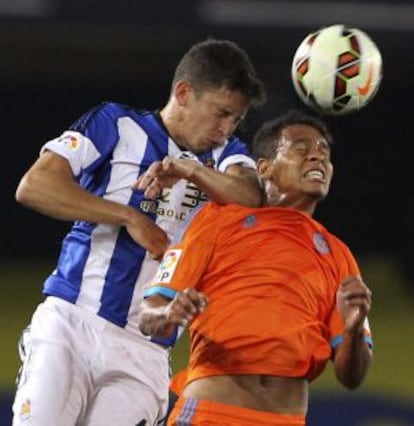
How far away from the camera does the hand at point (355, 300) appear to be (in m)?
3.75

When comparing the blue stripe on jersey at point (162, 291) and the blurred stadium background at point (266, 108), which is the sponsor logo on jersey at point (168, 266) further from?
Result: the blurred stadium background at point (266, 108)

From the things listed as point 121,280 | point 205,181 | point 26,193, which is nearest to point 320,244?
point 205,181

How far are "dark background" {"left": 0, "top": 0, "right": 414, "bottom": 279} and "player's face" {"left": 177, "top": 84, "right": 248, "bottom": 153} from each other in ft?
11.6

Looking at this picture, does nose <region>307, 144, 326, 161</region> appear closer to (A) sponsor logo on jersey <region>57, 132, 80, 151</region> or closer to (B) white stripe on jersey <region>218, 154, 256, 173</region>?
(B) white stripe on jersey <region>218, 154, 256, 173</region>

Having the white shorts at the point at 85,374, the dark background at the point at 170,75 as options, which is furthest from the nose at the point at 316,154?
the dark background at the point at 170,75

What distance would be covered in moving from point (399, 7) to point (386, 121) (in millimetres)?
1579

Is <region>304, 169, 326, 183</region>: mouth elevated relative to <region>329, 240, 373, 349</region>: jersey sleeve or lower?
elevated

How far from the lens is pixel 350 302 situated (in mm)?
3756

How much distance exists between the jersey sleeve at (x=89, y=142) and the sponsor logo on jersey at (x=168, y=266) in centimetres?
47

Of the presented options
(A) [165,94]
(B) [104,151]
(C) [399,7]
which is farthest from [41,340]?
(A) [165,94]

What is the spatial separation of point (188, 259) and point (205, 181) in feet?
0.81

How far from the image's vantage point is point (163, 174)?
4.05 metres

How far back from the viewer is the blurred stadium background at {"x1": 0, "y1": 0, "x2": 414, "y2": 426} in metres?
7.99

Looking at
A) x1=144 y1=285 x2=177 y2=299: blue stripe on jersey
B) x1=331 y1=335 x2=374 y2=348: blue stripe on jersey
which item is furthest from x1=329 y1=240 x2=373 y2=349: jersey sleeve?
x1=144 y1=285 x2=177 y2=299: blue stripe on jersey
